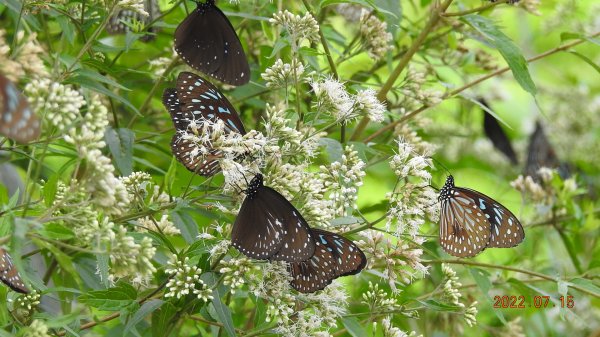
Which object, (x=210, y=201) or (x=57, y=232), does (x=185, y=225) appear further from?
(x=57, y=232)

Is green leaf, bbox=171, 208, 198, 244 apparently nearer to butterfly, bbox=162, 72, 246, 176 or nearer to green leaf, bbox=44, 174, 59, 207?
butterfly, bbox=162, 72, 246, 176

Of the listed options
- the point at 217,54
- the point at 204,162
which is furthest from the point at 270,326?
the point at 217,54

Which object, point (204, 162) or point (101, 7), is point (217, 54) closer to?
point (101, 7)

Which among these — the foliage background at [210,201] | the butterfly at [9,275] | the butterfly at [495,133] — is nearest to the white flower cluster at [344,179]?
the foliage background at [210,201]

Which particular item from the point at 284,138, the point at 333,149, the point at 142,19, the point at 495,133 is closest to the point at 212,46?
the point at 142,19

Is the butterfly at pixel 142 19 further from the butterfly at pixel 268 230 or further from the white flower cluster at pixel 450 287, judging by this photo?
the white flower cluster at pixel 450 287

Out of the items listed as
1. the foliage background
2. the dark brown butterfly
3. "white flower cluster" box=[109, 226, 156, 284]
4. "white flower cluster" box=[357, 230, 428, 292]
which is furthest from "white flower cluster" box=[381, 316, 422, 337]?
the dark brown butterfly
